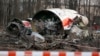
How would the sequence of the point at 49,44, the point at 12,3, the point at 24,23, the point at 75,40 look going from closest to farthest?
the point at 49,44, the point at 75,40, the point at 24,23, the point at 12,3

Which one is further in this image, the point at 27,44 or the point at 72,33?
the point at 72,33

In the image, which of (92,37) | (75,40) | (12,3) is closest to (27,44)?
(75,40)

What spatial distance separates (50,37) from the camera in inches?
449

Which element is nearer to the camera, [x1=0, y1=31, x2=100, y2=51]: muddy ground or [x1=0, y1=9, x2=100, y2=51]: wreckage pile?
[x1=0, y1=31, x2=100, y2=51]: muddy ground

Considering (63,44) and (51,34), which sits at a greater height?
(51,34)

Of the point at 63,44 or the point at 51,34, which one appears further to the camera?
the point at 51,34

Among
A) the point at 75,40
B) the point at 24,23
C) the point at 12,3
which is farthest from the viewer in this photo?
the point at 12,3

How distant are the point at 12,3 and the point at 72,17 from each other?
3909 millimetres

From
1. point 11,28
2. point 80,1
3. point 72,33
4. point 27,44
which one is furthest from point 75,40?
point 80,1

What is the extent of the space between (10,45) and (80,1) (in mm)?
5619

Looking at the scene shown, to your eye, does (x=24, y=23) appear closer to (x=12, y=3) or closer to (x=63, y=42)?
(x=63, y=42)

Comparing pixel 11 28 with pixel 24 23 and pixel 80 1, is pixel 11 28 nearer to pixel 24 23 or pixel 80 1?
pixel 24 23

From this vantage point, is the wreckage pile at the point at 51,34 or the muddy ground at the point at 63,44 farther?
the wreckage pile at the point at 51,34

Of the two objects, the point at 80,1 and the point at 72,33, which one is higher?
the point at 80,1
